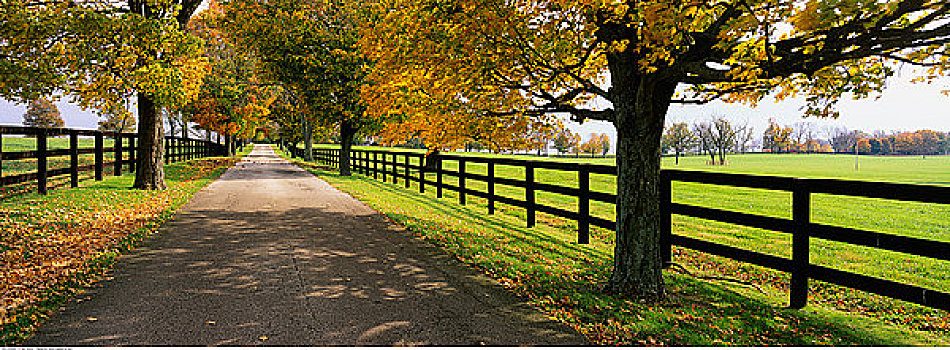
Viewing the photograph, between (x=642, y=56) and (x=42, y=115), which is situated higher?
(x=42, y=115)

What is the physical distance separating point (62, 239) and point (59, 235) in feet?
1.34

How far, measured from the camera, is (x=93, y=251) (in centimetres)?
715

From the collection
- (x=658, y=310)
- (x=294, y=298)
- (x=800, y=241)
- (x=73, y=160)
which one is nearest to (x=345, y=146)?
(x=73, y=160)

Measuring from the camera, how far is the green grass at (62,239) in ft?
16.4

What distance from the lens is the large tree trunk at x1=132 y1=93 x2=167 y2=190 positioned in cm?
1499

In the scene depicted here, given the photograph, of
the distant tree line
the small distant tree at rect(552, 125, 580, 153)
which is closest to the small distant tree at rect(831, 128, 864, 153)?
the distant tree line

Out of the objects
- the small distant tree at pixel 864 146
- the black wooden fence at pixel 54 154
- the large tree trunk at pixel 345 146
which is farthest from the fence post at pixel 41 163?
the small distant tree at pixel 864 146

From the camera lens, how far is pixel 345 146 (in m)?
27.0

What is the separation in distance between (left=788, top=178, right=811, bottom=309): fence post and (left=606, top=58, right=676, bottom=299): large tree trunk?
143cm

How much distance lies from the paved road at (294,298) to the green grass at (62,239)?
0.88 ft

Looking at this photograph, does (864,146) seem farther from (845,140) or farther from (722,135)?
(722,135)

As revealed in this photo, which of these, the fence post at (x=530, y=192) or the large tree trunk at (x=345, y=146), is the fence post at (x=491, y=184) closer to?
the fence post at (x=530, y=192)

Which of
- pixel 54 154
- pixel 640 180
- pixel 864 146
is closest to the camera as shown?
pixel 640 180

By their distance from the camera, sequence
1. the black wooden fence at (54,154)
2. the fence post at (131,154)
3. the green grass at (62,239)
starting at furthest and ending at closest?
the fence post at (131,154) < the black wooden fence at (54,154) < the green grass at (62,239)
